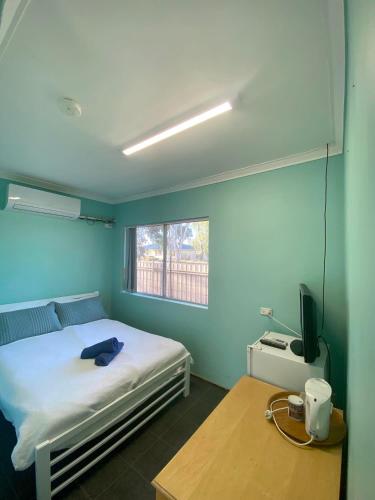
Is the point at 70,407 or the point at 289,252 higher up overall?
the point at 289,252

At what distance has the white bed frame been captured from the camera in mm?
1188

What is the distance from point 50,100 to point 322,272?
102 inches

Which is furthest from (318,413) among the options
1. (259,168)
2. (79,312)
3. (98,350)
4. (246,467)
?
(79,312)

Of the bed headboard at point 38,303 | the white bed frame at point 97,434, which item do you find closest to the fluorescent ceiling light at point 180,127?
the white bed frame at point 97,434

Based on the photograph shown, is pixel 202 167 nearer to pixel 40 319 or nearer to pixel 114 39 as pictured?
pixel 114 39

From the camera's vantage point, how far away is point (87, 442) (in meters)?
1.50

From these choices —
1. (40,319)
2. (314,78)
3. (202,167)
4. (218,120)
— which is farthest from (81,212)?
(314,78)

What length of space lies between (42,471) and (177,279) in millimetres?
2201

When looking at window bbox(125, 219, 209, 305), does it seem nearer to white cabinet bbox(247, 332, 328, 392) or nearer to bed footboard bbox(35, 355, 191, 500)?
bed footboard bbox(35, 355, 191, 500)

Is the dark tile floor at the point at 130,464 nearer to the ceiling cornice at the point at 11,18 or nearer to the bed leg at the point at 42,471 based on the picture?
the bed leg at the point at 42,471

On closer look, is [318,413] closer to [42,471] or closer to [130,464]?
[130,464]

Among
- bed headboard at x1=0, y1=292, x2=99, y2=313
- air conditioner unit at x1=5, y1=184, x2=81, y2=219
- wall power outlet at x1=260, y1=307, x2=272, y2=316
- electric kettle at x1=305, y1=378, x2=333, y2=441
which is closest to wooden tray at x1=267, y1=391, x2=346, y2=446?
electric kettle at x1=305, y1=378, x2=333, y2=441

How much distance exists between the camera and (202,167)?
7.87ft

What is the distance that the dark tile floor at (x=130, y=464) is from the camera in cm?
134
